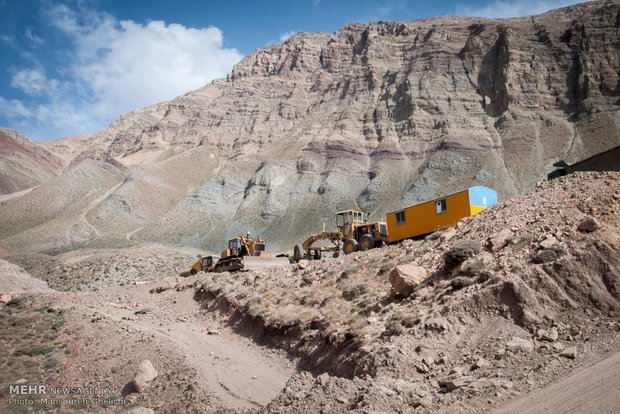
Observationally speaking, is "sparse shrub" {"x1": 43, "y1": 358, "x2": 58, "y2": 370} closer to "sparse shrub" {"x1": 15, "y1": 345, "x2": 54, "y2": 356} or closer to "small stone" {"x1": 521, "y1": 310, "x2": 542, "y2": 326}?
"sparse shrub" {"x1": 15, "y1": 345, "x2": 54, "y2": 356}

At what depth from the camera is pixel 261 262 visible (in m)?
24.8

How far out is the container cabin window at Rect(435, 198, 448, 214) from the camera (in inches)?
717

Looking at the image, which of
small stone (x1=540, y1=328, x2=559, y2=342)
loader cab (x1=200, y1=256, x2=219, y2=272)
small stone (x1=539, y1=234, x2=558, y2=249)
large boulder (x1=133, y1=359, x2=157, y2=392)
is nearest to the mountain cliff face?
loader cab (x1=200, y1=256, x2=219, y2=272)

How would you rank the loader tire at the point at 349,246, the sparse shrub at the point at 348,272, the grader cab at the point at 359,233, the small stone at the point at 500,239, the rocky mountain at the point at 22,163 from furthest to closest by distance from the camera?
the rocky mountain at the point at 22,163 < the loader tire at the point at 349,246 < the grader cab at the point at 359,233 < the sparse shrub at the point at 348,272 < the small stone at the point at 500,239

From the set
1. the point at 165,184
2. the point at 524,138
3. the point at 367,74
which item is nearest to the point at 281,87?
the point at 367,74

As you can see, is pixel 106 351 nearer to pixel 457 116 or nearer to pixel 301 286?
pixel 301 286

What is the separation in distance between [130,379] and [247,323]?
14.8ft

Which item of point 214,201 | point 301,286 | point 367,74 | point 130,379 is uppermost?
point 367,74

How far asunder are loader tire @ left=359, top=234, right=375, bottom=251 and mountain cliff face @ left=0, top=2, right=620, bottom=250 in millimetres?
36380

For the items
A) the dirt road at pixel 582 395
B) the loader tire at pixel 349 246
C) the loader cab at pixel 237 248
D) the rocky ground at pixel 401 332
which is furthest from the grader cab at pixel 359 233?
the dirt road at pixel 582 395

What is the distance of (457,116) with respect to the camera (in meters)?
76.9

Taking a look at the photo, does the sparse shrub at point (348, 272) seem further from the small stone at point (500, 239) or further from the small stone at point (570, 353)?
the small stone at point (570, 353)

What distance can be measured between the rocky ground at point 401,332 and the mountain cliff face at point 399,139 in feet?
145

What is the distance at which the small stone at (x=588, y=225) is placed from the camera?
8781 millimetres
